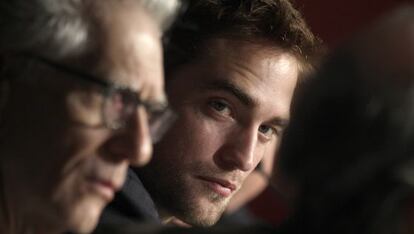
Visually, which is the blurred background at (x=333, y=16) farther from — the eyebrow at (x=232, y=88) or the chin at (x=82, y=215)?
the chin at (x=82, y=215)

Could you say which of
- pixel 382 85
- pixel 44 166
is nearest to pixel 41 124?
pixel 44 166

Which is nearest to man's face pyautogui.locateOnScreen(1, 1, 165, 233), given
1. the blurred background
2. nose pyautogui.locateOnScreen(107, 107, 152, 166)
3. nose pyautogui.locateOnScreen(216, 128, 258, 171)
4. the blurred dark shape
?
nose pyautogui.locateOnScreen(107, 107, 152, 166)

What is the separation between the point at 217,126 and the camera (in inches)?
69.6

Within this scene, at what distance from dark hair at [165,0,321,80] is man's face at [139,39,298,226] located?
23 millimetres

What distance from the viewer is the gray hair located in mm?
1159

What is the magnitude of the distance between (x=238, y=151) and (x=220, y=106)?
123 mm

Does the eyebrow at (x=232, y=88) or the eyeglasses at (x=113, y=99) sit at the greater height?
the eyeglasses at (x=113, y=99)

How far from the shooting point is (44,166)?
1.17m

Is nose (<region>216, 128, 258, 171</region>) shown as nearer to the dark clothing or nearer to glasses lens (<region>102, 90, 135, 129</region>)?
the dark clothing

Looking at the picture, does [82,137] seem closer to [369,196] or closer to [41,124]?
[41,124]

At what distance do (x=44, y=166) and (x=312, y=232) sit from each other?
1.37ft

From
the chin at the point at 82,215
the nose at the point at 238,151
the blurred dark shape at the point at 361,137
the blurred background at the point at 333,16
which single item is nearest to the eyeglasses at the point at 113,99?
the chin at the point at 82,215

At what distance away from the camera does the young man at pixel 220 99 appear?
1762mm

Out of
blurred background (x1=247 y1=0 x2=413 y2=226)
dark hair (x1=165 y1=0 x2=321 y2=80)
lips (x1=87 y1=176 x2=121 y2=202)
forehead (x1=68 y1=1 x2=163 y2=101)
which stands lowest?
blurred background (x1=247 y1=0 x2=413 y2=226)
